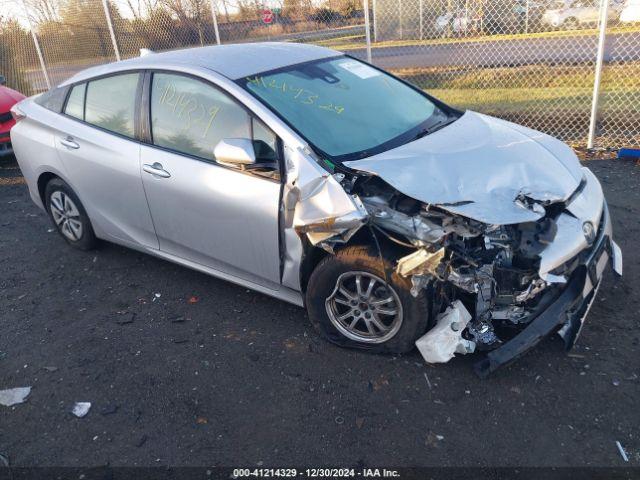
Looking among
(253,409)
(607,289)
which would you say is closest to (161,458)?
(253,409)

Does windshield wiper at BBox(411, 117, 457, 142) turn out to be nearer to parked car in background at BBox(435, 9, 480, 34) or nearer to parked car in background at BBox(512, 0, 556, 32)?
parked car in background at BBox(512, 0, 556, 32)

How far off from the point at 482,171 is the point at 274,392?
1.81 m

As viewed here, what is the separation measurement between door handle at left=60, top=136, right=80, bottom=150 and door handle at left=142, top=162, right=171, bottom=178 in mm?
907

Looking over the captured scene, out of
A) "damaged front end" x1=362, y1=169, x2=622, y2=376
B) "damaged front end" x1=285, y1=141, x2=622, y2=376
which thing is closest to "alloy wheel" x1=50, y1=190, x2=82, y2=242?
"damaged front end" x1=285, y1=141, x2=622, y2=376

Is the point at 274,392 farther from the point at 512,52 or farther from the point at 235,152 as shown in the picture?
the point at 512,52

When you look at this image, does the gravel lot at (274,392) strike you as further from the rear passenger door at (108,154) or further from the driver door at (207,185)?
the rear passenger door at (108,154)

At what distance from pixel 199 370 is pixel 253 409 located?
544 millimetres

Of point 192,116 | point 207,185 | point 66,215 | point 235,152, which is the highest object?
point 192,116

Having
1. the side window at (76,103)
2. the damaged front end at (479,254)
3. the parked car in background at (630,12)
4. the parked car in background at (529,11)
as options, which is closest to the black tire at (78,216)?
the side window at (76,103)

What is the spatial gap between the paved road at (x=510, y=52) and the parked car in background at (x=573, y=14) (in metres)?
0.34

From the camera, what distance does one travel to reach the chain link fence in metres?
7.21

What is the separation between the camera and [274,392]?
3.22 m

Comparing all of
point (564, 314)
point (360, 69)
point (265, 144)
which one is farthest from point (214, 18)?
Answer: point (564, 314)

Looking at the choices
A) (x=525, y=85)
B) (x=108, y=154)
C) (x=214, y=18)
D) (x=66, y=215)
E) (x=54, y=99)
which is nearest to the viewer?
(x=108, y=154)
